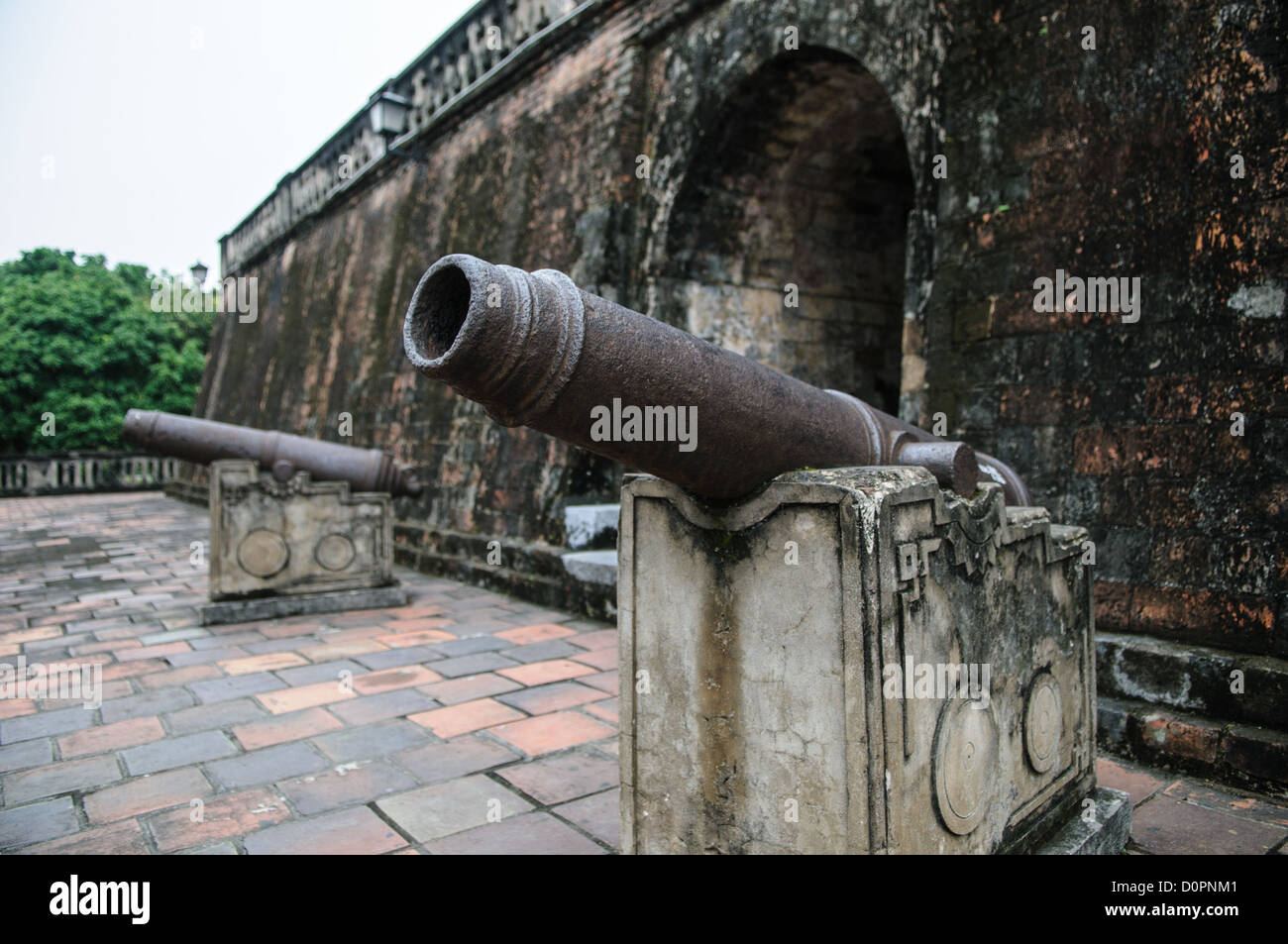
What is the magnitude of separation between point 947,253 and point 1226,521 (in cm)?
175

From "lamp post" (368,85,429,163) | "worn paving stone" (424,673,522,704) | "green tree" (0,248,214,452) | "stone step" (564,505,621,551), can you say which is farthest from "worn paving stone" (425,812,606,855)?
"green tree" (0,248,214,452)

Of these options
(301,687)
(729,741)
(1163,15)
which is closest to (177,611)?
(301,687)

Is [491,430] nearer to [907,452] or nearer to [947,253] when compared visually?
[947,253]

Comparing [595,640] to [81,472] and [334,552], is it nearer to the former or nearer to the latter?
[334,552]

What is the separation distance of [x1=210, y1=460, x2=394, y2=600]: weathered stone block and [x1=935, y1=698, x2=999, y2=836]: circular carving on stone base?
16.8 feet

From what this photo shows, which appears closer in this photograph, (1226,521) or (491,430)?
(1226,521)

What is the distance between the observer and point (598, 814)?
8.97ft

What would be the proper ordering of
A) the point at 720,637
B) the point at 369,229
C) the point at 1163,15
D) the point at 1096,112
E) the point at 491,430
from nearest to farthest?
the point at 720,637
the point at 1163,15
the point at 1096,112
the point at 491,430
the point at 369,229

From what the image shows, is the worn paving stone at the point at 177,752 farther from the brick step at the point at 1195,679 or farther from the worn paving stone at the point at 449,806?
the brick step at the point at 1195,679

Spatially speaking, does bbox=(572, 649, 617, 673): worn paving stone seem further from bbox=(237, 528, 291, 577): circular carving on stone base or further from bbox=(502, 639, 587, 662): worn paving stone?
bbox=(237, 528, 291, 577): circular carving on stone base

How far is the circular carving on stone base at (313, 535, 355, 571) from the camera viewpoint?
6.11m

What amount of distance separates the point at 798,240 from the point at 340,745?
4.84 metres

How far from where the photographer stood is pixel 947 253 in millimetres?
4160

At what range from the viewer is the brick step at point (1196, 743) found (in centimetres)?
285
